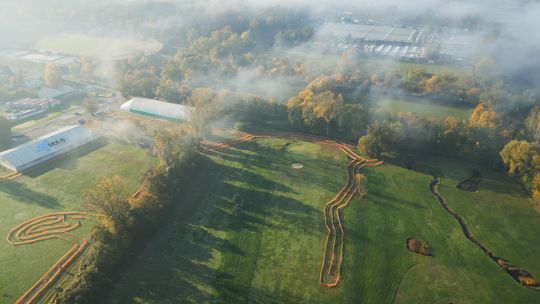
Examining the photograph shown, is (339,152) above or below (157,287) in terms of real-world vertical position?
above

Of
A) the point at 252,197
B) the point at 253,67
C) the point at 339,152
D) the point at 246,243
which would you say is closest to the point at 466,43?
the point at 253,67

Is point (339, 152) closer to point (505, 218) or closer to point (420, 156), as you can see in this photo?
point (420, 156)

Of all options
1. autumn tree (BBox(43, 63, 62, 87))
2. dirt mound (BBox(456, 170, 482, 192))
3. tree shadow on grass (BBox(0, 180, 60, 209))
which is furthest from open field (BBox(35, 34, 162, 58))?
dirt mound (BBox(456, 170, 482, 192))

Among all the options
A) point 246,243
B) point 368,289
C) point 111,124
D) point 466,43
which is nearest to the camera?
point 368,289

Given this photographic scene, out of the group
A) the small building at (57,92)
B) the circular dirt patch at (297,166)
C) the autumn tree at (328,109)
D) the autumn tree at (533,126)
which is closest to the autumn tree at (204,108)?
the circular dirt patch at (297,166)

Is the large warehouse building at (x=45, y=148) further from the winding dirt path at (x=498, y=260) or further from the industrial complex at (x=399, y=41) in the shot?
the industrial complex at (x=399, y=41)

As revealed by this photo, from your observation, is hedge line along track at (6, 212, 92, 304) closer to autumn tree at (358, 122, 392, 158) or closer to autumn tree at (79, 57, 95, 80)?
autumn tree at (358, 122, 392, 158)
